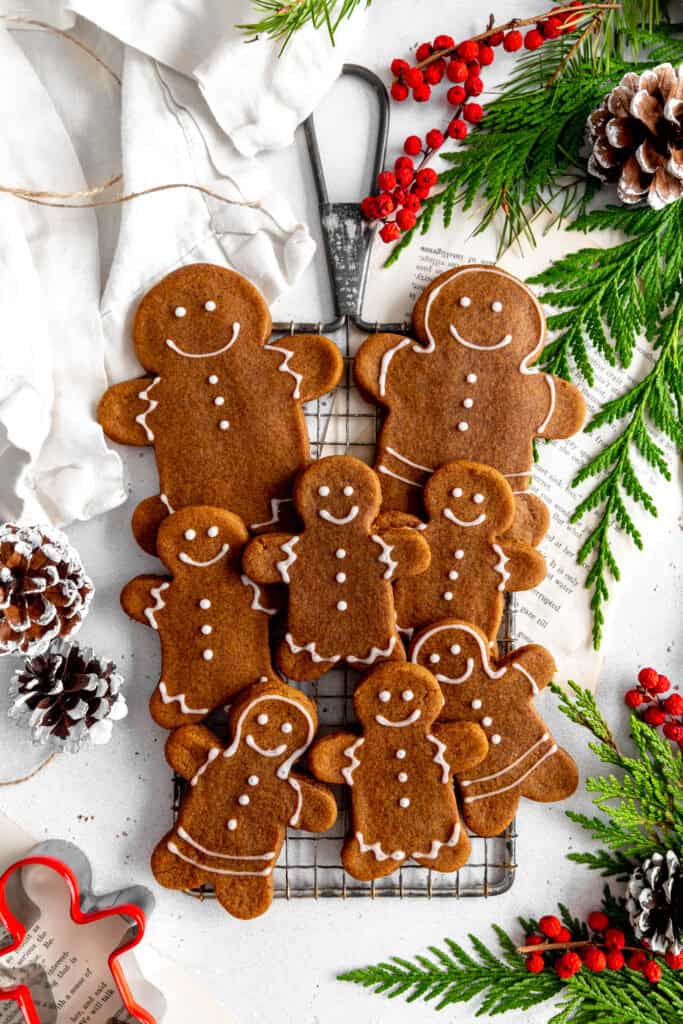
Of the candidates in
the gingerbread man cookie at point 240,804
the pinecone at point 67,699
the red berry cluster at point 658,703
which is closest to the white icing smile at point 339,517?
the gingerbread man cookie at point 240,804

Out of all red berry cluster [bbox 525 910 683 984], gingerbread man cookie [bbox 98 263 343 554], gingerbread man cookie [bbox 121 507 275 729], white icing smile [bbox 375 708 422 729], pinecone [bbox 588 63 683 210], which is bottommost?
red berry cluster [bbox 525 910 683 984]

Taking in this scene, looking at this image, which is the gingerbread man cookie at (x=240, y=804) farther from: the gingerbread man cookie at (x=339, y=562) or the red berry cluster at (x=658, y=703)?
the red berry cluster at (x=658, y=703)

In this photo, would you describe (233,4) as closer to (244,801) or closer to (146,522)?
(146,522)

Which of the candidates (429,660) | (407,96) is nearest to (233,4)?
(407,96)

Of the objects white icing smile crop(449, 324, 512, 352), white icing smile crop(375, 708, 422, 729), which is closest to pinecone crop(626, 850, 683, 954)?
white icing smile crop(375, 708, 422, 729)

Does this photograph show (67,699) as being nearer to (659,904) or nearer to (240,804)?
(240,804)

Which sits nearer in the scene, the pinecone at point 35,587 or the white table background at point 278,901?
the pinecone at point 35,587

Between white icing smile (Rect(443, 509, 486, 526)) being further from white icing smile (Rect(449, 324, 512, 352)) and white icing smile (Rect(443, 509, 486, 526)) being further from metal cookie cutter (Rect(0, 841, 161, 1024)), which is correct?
metal cookie cutter (Rect(0, 841, 161, 1024))
